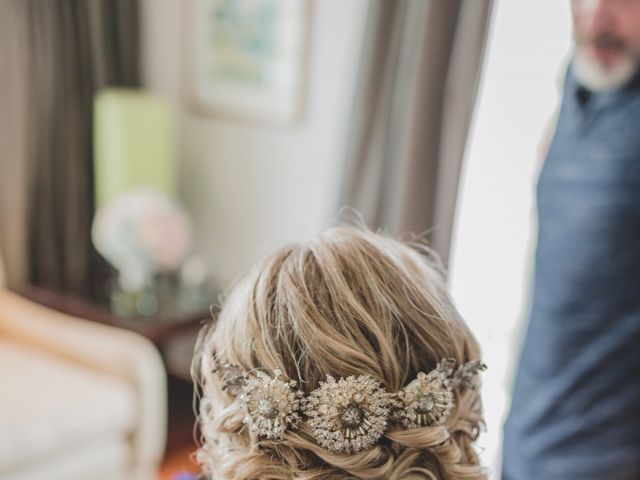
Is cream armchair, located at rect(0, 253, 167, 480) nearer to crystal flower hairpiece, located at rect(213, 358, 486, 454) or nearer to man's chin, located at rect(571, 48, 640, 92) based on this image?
crystal flower hairpiece, located at rect(213, 358, 486, 454)

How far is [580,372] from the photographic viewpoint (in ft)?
5.32

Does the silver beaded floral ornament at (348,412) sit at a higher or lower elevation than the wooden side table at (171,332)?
higher

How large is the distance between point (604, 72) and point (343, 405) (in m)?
1.11

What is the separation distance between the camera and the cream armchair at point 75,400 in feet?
6.36

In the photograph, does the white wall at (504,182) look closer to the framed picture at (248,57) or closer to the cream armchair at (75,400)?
the framed picture at (248,57)

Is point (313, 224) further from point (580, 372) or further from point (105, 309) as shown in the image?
point (580, 372)

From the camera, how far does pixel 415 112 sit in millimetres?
1998

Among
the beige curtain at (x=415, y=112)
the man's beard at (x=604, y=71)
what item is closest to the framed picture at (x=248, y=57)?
the beige curtain at (x=415, y=112)

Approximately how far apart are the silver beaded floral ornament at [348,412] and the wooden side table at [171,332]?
146 cm

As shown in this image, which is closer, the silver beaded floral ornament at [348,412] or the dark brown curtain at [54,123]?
the silver beaded floral ornament at [348,412]

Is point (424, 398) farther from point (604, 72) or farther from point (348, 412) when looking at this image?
point (604, 72)

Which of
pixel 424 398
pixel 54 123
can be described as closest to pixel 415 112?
pixel 424 398

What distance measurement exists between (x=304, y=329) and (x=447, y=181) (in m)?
1.19

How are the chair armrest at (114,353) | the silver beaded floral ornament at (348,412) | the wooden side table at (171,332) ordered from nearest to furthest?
the silver beaded floral ornament at (348,412)
the chair armrest at (114,353)
the wooden side table at (171,332)
